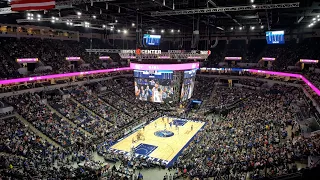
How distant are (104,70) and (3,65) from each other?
52.7 feet

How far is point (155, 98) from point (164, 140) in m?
8.20

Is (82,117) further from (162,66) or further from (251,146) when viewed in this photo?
(251,146)

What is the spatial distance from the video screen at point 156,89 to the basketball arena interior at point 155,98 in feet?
0.47

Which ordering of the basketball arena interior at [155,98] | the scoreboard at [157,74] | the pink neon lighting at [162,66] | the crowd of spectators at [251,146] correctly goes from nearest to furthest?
the crowd of spectators at [251,146], the basketball arena interior at [155,98], the pink neon lighting at [162,66], the scoreboard at [157,74]

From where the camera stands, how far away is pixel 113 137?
1041 inches

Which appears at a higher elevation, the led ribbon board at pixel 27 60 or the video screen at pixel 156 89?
the led ribbon board at pixel 27 60

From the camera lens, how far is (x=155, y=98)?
33625 millimetres

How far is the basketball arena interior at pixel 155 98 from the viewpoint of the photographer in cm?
1711

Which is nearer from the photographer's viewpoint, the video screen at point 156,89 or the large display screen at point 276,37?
the large display screen at point 276,37

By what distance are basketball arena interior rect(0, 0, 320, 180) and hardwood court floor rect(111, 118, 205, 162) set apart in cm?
12

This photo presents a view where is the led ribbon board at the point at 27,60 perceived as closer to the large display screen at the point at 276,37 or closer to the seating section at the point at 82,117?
the seating section at the point at 82,117

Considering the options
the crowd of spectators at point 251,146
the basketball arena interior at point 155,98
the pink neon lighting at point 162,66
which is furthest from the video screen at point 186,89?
the crowd of spectators at point 251,146

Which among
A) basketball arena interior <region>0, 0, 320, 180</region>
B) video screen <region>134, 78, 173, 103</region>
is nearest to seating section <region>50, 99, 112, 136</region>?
basketball arena interior <region>0, 0, 320, 180</region>

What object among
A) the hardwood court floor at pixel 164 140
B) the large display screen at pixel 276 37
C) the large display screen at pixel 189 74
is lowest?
the hardwood court floor at pixel 164 140
